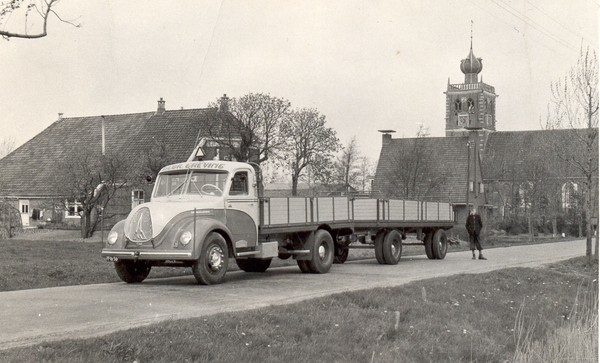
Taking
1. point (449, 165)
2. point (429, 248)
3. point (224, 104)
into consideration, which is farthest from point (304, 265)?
point (449, 165)

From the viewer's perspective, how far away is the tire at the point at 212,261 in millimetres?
13477

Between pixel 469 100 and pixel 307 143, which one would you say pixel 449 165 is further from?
pixel 469 100

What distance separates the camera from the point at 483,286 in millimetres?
15703

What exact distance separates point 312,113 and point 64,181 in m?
13.4

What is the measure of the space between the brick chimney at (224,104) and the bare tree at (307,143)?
350 cm

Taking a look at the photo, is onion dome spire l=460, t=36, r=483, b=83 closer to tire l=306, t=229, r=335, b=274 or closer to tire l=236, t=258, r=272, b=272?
tire l=306, t=229, r=335, b=274

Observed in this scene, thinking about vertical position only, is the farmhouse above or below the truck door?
above

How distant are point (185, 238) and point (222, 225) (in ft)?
3.30

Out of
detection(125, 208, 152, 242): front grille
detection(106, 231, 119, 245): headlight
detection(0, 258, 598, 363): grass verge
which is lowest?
detection(0, 258, 598, 363): grass verge

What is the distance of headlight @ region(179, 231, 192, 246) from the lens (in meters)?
13.3

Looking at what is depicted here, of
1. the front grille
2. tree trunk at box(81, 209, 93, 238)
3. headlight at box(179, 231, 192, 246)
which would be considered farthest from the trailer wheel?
tree trunk at box(81, 209, 93, 238)

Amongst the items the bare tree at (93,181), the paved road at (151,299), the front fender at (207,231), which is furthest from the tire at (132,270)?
the bare tree at (93,181)

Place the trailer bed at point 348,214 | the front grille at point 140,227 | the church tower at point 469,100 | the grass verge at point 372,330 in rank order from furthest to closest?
the church tower at point 469,100 < the trailer bed at point 348,214 < the front grille at point 140,227 < the grass verge at point 372,330

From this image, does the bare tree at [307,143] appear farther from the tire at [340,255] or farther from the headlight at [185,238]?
the headlight at [185,238]
